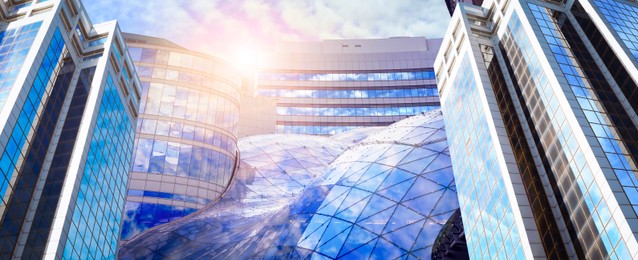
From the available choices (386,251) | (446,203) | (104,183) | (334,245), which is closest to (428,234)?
(386,251)

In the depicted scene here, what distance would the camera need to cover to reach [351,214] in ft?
150

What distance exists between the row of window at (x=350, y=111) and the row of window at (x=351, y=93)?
2964 millimetres

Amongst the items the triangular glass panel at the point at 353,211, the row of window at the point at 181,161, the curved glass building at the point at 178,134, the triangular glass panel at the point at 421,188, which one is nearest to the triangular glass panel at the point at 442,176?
the triangular glass panel at the point at 421,188

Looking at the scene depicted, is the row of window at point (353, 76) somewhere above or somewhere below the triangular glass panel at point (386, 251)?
above

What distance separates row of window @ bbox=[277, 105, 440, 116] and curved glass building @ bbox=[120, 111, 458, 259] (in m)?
48.5

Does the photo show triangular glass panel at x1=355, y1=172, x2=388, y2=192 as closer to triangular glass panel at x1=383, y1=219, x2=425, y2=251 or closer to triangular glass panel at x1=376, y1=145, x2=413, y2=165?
triangular glass panel at x1=376, y1=145, x2=413, y2=165

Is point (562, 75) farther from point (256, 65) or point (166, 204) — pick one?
point (256, 65)

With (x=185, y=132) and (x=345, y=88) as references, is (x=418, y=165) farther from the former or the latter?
(x=345, y=88)

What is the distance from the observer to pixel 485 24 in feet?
161

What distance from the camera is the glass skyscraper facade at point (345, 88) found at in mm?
115375

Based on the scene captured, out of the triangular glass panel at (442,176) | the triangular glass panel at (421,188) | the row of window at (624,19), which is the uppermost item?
the row of window at (624,19)

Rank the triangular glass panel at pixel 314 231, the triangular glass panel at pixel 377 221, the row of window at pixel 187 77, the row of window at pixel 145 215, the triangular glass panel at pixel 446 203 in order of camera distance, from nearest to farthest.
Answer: the triangular glass panel at pixel 446 203 → the triangular glass panel at pixel 377 221 → the triangular glass panel at pixel 314 231 → the row of window at pixel 145 215 → the row of window at pixel 187 77

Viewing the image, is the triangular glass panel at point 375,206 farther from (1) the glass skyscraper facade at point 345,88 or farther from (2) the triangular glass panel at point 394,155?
(1) the glass skyscraper facade at point 345,88

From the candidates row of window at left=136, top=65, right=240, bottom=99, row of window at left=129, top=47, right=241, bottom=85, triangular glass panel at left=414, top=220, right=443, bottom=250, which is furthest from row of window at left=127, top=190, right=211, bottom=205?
A: triangular glass panel at left=414, top=220, right=443, bottom=250
